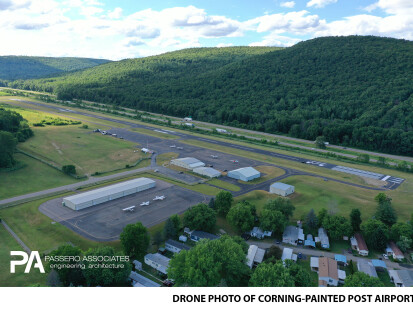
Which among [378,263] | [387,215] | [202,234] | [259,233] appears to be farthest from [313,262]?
[387,215]

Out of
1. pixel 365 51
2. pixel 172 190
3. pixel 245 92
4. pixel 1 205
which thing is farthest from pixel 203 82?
pixel 1 205

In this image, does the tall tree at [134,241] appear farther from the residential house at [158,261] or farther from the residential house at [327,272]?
the residential house at [327,272]

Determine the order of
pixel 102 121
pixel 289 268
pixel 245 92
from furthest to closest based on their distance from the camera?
pixel 245 92 → pixel 102 121 → pixel 289 268

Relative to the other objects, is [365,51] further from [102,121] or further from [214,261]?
[214,261]

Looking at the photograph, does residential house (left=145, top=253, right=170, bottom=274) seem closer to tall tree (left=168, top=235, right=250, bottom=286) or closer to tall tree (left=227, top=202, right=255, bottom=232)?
tall tree (left=168, top=235, right=250, bottom=286)

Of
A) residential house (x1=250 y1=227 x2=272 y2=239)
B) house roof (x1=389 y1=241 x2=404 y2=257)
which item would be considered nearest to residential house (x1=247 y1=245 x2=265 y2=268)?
residential house (x1=250 y1=227 x2=272 y2=239)
